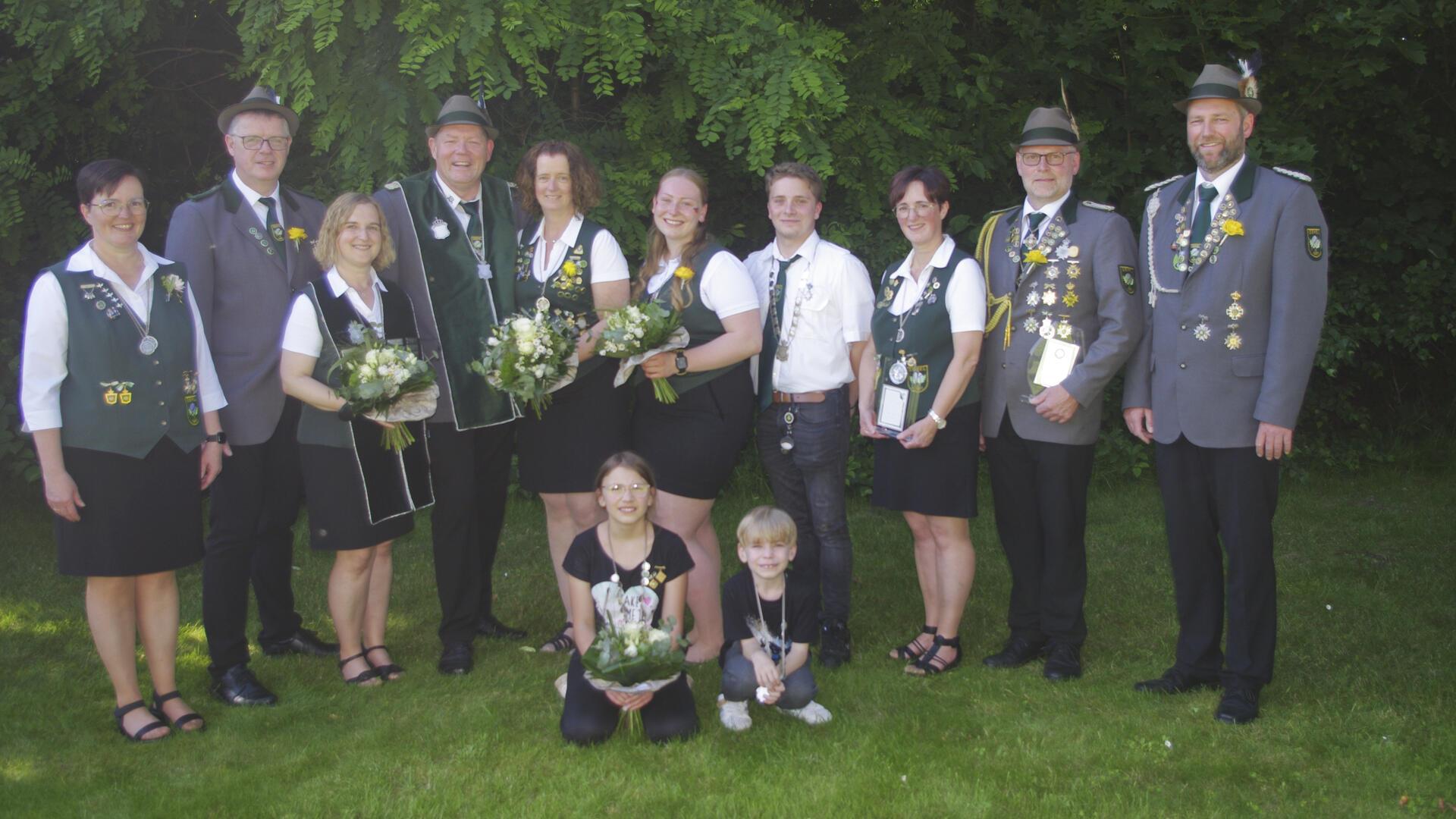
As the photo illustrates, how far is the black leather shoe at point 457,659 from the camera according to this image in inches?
206

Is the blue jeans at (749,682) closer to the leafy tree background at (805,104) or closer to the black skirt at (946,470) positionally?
the black skirt at (946,470)

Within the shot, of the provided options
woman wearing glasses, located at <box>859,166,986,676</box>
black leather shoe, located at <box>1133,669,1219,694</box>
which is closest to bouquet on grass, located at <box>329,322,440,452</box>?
woman wearing glasses, located at <box>859,166,986,676</box>

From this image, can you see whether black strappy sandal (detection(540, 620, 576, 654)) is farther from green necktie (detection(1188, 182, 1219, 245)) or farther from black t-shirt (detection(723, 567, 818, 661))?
green necktie (detection(1188, 182, 1219, 245))

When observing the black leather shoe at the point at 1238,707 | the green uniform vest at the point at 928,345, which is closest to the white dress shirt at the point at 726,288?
the green uniform vest at the point at 928,345

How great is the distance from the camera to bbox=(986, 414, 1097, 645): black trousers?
4902 mm

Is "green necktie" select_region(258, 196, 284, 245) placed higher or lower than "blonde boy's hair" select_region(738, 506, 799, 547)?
higher

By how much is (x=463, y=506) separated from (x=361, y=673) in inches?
31.3

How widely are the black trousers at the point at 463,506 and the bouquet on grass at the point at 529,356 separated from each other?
508 millimetres

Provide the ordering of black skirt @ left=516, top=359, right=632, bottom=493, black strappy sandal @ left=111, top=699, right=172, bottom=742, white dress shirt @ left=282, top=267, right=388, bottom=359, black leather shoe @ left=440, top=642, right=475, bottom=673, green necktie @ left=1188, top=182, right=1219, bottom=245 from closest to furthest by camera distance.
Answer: green necktie @ left=1188, top=182, right=1219, bottom=245
black strappy sandal @ left=111, top=699, right=172, bottom=742
white dress shirt @ left=282, top=267, right=388, bottom=359
black skirt @ left=516, top=359, right=632, bottom=493
black leather shoe @ left=440, top=642, right=475, bottom=673

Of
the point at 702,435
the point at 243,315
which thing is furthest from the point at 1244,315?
the point at 243,315

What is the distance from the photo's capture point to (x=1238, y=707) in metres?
4.44

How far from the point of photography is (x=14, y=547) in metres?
7.72

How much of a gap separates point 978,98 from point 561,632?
176 inches

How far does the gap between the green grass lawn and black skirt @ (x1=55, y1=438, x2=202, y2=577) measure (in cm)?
69
